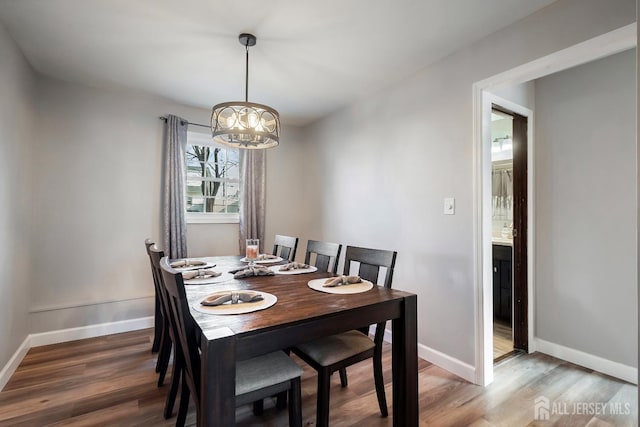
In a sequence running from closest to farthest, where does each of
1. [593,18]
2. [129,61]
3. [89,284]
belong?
[593,18]
[129,61]
[89,284]

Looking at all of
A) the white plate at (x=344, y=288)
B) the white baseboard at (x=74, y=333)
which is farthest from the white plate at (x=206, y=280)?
the white baseboard at (x=74, y=333)

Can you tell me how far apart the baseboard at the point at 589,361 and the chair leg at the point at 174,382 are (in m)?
2.85

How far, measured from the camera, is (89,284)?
2900 mm

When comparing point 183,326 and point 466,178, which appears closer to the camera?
point 183,326

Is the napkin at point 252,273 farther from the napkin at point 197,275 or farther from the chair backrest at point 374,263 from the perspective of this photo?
the chair backrest at point 374,263

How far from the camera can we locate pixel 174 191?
3188 millimetres

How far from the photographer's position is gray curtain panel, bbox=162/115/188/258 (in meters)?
3.15

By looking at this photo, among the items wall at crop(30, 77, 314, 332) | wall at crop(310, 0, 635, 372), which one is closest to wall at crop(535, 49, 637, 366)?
wall at crop(310, 0, 635, 372)

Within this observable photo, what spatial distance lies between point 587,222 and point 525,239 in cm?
43

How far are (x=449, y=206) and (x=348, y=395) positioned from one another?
155 cm

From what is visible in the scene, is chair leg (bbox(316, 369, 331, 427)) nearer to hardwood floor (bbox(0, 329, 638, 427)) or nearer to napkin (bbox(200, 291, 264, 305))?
hardwood floor (bbox(0, 329, 638, 427))

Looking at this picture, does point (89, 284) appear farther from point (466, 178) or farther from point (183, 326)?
point (466, 178)

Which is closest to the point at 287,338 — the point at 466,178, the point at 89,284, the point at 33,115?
the point at 466,178

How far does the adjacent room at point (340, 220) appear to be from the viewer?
157 centimetres
